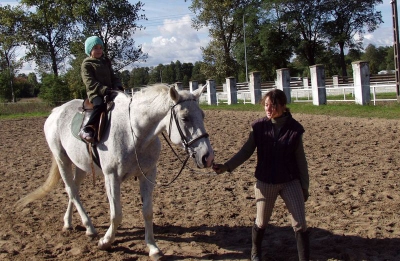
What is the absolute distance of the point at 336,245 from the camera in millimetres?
4441

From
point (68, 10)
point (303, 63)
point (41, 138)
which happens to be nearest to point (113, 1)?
point (68, 10)

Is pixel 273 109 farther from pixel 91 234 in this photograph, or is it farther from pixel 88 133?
pixel 91 234

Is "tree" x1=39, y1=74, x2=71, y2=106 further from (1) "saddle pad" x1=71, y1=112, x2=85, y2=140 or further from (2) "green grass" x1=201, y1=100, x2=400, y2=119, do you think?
(1) "saddle pad" x1=71, y1=112, x2=85, y2=140

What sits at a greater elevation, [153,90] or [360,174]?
[153,90]

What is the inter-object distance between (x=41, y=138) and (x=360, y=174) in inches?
462

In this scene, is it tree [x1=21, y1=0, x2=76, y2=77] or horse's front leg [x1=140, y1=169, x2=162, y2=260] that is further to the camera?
tree [x1=21, y1=0, x2=76, y2=77]

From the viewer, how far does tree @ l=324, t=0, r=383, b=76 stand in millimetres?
43156

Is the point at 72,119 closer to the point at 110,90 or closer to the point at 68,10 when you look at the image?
the point at 110,90

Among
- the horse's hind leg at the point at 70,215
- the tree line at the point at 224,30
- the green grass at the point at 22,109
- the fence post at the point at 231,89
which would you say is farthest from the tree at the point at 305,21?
the horse's hind leg at the point at 70,215

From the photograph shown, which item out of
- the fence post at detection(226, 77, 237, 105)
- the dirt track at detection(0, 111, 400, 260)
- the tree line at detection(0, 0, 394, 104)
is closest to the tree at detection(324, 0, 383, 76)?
the tree line at detection(0, 0, 394, 104)

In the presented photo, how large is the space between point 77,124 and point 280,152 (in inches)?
107

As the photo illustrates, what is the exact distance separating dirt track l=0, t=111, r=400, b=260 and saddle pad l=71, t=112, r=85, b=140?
1321 millimetres

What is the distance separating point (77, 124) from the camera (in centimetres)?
526

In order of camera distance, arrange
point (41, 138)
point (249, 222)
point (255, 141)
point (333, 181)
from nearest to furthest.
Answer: point (255, 141), point (249, 222), point (333, 181), point (41, 138)
